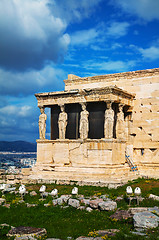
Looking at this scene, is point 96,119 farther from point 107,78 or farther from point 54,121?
point 107,78

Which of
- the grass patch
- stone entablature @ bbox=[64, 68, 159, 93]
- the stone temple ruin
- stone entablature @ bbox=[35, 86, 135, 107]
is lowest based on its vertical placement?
the grass patch

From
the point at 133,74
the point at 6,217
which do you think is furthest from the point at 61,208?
the point at 133,74

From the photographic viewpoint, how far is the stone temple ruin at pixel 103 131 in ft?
65.5

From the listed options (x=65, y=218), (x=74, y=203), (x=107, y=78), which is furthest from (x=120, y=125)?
(x=65, y=218)

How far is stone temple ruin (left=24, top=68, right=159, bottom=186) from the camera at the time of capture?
1997cm

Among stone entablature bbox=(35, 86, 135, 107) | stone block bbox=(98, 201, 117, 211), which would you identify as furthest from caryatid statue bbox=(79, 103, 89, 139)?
stone block bbox=(98, 201, 117, 211)

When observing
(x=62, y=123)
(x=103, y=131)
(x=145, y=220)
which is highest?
(x=62, y=123)

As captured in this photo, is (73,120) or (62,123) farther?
(73,120)

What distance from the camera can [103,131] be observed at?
21188 millimetres

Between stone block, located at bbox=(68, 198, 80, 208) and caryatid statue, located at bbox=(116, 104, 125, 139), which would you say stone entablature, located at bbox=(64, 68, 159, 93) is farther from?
stone block, located at bbox=(68, 198, 80, 208)

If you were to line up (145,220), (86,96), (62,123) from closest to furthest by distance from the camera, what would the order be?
1. (145,220)
2. (86,96)
3. (62,123)

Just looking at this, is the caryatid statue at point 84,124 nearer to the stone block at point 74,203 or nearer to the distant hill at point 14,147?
the stone block at point 74,203

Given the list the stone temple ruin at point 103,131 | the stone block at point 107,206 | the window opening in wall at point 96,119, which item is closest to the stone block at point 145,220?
the stone block at point 107,206

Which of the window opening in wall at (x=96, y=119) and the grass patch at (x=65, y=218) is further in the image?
the window opening in wall at (x=96, y=119)
